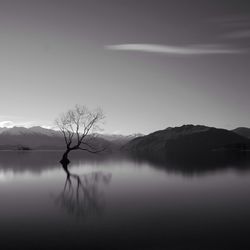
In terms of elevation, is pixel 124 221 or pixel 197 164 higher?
pixel 124 221

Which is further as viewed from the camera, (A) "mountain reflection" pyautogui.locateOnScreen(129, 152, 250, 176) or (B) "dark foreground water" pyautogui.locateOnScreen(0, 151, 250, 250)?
(A) "mountain reflection" pyautogui.locateOnScreen(129, 152, 250, 176)

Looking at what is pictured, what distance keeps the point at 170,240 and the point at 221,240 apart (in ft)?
7.14

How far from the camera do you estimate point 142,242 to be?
11664mm

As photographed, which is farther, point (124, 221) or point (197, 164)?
point (197, 164)

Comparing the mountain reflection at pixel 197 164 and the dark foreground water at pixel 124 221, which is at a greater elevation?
the dark foreground water at pixel 124 221

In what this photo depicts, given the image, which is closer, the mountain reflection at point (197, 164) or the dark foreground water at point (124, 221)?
the dark foreground water at point (124, 221)

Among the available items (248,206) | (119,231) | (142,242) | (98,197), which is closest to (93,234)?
(119,231)

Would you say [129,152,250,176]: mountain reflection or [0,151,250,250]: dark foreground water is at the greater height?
[0,151,250,250]: dark foreground water

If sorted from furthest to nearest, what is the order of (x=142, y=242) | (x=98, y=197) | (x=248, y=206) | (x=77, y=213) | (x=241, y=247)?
(x=98, y=197) → (x=248, y=206) → (x=77, y=213) → (x=142, y=242) → (x=241, y=247)

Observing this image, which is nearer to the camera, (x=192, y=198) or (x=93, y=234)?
(x=93, y=234)

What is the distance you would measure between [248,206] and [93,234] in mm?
12138

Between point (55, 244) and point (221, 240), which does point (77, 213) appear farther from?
point (221, 240)

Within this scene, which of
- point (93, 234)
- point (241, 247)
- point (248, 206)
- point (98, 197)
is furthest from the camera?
point (98, 197)

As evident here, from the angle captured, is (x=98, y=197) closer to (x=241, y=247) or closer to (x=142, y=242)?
(x=142, y=242)
